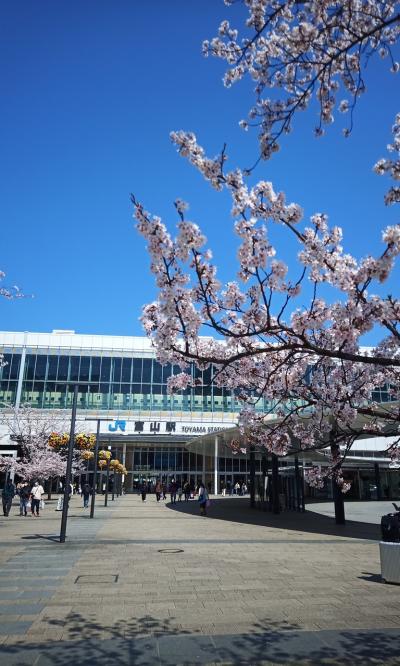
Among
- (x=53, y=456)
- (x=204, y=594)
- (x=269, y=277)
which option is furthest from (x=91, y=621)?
(x=53, y=456)

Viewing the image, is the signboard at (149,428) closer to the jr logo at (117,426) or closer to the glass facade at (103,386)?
the jr logo at (117,426)

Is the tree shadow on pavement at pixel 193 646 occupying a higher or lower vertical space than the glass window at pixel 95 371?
lower

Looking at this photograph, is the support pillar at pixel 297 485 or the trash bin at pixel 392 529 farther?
the support pillar at pixel 297 485

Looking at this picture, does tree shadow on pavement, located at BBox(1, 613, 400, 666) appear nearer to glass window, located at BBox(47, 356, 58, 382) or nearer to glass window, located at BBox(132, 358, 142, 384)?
glass window, located at BBox(132, 358, 142, 384)

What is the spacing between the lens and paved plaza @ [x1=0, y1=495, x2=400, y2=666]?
218 inches

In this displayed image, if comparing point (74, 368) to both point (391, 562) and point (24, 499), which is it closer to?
point (24, 499)

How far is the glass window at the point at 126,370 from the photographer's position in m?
57.4

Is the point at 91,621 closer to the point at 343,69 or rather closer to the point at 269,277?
the point at 269,277

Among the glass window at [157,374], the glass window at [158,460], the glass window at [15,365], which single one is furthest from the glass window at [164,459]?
the glass window at [15,365]

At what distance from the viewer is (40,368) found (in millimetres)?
56531

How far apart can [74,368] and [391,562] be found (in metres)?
51.7

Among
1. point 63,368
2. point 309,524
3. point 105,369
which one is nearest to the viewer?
point 309,524

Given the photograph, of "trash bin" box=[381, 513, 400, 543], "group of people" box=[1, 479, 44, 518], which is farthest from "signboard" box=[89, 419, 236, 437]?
"trash bin" box=[381, 513, 400, 543]

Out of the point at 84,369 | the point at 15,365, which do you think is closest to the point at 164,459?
the point at 84,369
